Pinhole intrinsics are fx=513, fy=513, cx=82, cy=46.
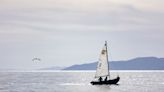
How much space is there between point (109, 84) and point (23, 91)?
3320 cm

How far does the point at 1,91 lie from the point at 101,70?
36.8 metres

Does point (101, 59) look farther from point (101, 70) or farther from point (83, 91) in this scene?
point (83, 91)

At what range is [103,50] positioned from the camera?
153125mm

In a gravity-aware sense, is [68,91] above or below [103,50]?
below

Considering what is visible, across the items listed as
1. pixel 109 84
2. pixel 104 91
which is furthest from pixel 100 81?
pixel 104 91

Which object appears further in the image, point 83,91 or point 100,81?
point 100,81

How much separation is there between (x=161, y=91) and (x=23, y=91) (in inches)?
1406

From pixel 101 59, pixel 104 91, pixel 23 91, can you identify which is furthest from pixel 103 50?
pixel 23 91

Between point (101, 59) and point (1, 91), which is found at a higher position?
point (101, 59)

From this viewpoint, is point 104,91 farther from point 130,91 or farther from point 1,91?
point 1,91

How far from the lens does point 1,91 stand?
130 m

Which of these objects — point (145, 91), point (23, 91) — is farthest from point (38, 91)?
point (145, 91)

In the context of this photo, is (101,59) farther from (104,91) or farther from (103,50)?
(104,91)

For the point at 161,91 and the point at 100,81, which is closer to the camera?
the point at 161,91
